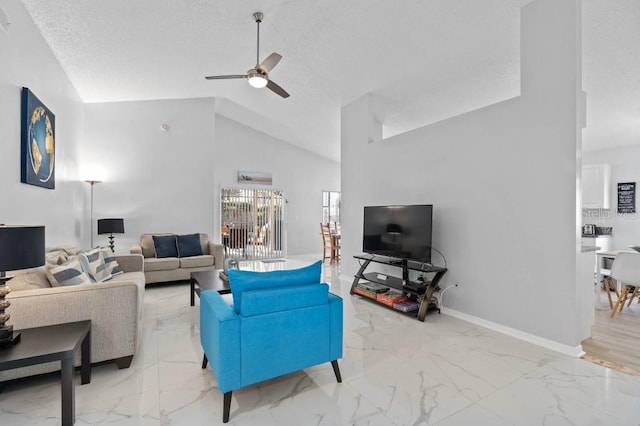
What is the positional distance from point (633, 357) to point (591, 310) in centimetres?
48

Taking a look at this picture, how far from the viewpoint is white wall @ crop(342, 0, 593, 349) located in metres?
2.78

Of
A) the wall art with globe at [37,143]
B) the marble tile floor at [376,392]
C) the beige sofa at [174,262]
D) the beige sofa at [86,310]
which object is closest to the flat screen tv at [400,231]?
the marble tile floor at [376,392]

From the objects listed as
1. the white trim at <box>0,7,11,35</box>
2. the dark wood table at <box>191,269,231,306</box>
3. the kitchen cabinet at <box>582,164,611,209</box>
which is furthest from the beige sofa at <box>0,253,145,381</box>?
the kitchen cabinet at <box>582,164,611,209</box>

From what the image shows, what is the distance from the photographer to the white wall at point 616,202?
215 inches

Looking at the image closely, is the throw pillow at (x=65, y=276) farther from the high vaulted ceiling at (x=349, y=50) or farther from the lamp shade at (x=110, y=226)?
the lamp shade at (x=110, y=226)

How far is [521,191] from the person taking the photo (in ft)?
10.2

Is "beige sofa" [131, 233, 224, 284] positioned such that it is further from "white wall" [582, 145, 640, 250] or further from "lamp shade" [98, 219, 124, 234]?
"white wall" [582, 145, 640, 250]

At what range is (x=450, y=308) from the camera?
384 centimetres

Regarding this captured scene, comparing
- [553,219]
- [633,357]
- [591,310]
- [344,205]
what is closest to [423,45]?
[553,219]

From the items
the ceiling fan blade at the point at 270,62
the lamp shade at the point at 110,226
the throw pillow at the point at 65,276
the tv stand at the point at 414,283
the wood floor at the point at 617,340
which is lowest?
the wood floor at the point at 617,340

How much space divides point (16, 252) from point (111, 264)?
2356 millimetres

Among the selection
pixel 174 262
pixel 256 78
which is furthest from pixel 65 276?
pixel 174 262

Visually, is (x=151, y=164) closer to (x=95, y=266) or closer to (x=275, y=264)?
(x=95, y=266)

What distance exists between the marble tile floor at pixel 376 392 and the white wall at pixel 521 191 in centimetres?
48
